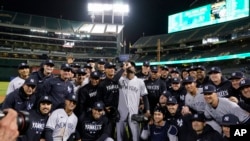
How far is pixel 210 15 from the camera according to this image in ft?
115

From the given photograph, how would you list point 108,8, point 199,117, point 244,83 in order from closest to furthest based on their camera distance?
point 244,83, point 199,117, point 108,8

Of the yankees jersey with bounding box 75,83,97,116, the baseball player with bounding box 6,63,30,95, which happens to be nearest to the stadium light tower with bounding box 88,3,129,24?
the baseball player with bounding box 6,63,30,95

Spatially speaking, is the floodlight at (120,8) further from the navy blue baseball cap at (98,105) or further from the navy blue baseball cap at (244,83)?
the navy blue baseball cap at (244,83)

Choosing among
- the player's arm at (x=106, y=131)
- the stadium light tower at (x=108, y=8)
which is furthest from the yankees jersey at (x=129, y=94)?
the stadium light tower at (x=108, y=8)

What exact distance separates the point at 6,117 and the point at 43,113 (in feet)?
17.0

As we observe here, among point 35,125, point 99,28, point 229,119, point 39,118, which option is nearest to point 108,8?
point 99,28

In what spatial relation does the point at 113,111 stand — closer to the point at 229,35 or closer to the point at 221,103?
the point at 221,103

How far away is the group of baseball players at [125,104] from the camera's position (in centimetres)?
554

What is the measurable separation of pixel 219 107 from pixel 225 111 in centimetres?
13

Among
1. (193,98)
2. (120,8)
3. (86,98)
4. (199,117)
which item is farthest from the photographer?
(120,8)

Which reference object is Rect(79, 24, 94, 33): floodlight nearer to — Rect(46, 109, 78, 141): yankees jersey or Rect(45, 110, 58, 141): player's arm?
Rect(46, 109, 78, 141): yankees jersey

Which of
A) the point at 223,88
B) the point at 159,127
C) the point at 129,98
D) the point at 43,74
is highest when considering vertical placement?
the point at 43,74

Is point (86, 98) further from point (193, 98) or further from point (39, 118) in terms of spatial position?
point (193, 98)

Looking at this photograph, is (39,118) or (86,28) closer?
(39,118)
